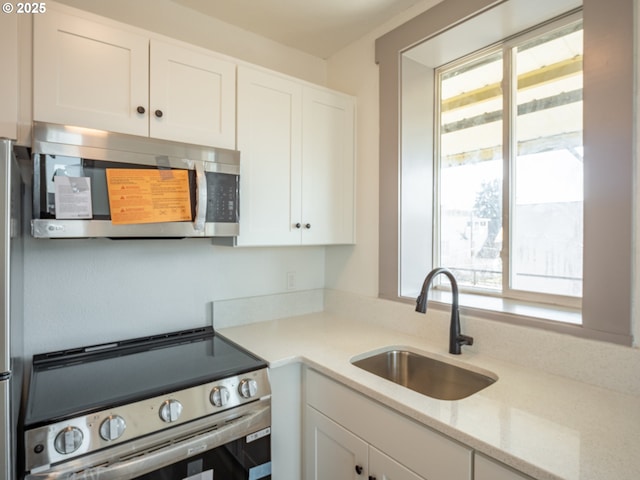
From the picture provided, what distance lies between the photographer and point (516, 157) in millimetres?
1704

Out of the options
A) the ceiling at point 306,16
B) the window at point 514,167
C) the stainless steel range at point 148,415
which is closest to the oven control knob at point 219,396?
the stainless steel range at point 148,415

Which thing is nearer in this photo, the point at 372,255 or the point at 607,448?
the point at 607,448

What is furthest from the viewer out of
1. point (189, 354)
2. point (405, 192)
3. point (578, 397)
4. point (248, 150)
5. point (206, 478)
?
point (405, 192)

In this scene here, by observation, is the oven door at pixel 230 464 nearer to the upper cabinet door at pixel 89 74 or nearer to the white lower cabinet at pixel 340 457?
the white lower cabinet at pixel 340 457

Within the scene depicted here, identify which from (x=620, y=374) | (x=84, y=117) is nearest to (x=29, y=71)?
(x=84, y=117)

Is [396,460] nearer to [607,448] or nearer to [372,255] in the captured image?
[607,448]

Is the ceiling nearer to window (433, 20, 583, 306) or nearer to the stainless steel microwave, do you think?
window (433, 20, 583, 306)

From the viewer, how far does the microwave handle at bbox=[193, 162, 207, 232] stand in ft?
4.81

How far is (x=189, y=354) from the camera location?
1.54m

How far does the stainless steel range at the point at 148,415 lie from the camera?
40.0 inches

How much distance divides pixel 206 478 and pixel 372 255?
1307mm

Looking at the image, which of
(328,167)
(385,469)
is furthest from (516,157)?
(385,469)

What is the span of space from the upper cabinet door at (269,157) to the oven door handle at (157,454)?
0.76 metres

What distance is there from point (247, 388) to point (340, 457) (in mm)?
439
